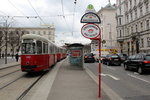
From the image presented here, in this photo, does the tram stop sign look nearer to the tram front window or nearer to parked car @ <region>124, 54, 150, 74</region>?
the tram front window

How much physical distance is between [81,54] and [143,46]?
87.7 feet

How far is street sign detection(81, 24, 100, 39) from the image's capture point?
5.93 m

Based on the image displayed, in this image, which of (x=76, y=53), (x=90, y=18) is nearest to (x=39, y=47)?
(x=76, y=53)

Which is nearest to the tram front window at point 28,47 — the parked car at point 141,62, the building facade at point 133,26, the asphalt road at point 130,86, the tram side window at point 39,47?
the tram side window at point 39,47

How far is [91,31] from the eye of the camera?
5.96 meters

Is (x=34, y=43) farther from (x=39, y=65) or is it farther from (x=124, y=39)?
(x=124, y=39)

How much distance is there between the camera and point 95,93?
664cm

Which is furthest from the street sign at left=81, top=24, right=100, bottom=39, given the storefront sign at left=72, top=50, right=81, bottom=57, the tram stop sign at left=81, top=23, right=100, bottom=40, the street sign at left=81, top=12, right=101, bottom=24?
the storefront sign at left=72, top=50, right=81, bottom=57

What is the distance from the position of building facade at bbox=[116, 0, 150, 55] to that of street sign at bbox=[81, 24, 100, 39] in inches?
1184

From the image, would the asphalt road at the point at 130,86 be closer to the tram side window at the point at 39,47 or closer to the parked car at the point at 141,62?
the parked car at the point at 141,62

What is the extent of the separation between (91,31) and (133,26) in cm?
4215

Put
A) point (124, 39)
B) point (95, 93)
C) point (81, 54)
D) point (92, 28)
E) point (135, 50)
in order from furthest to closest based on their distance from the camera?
1. point (124, 39)
2. point (135, 50)
3. point (81, 54)
4. point (95, 93)
5. point (92, 28)

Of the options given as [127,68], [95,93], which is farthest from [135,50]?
[95,93]

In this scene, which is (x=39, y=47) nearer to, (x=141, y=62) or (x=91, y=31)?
(x=91, y=31)
